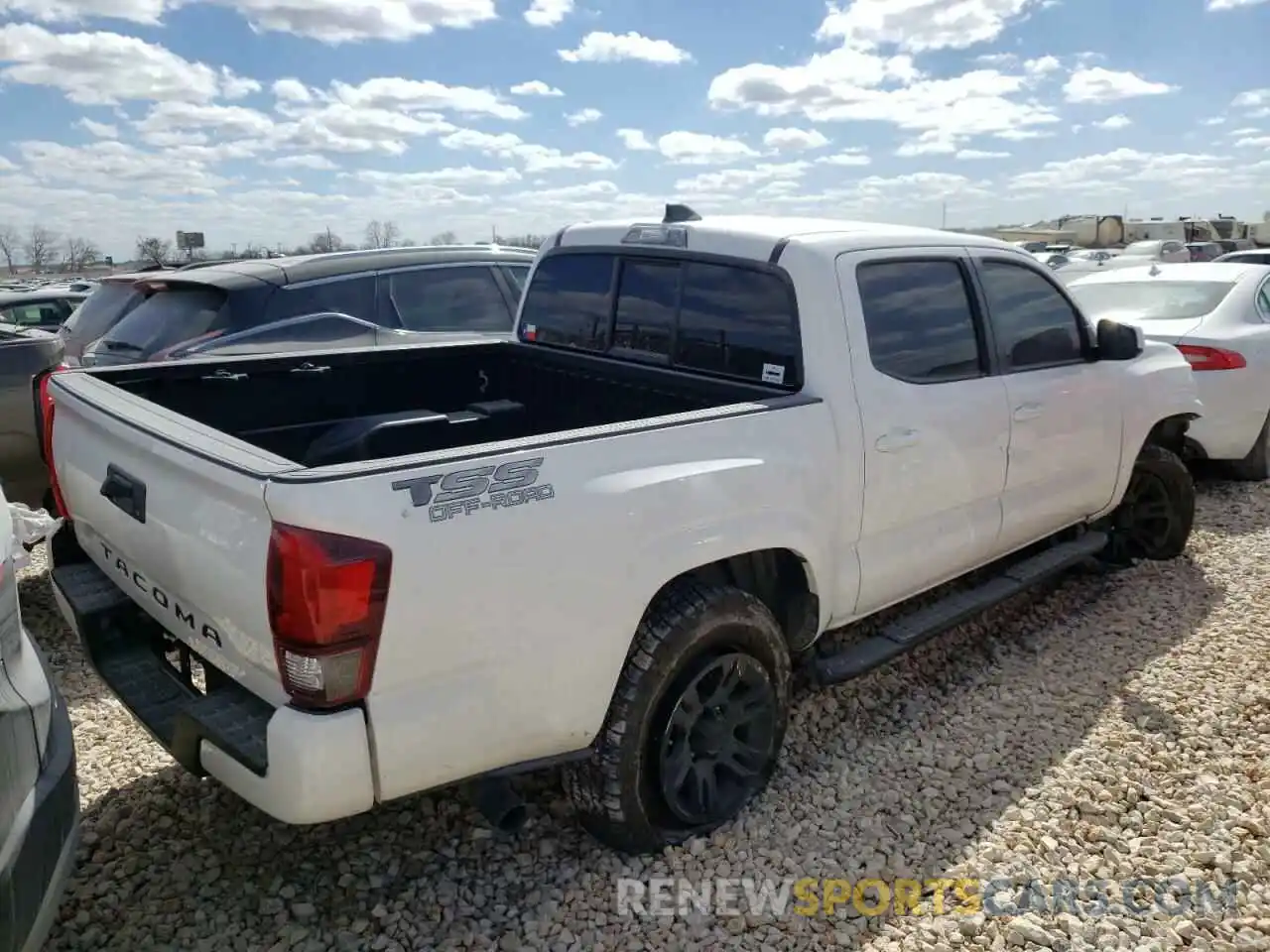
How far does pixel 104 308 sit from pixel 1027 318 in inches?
271

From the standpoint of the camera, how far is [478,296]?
24.1ft

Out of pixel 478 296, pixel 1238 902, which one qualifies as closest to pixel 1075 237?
pixel 478 296

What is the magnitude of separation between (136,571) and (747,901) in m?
2.04

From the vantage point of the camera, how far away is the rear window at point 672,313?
3.46 metres

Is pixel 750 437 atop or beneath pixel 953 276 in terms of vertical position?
beneath

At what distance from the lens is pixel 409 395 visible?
14.2 feet

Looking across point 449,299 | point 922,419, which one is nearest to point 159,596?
point 922,419

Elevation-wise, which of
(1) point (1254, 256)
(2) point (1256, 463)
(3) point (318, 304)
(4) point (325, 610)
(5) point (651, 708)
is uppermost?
(1) point (1254, 256)

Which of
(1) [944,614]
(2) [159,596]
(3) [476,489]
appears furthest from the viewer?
(1) [944,614]

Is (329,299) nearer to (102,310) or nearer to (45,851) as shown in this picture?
(102,310)

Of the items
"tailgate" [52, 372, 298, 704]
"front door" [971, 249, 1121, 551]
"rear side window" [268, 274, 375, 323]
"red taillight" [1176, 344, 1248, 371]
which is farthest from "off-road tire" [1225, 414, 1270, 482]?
"tailgate" [52, 372, 298, 704]

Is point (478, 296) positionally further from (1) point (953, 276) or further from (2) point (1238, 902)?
(2) point (1238, 902)

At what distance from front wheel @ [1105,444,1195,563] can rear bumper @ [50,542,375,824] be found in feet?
14.9

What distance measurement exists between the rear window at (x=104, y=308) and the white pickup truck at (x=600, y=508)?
434 cm
